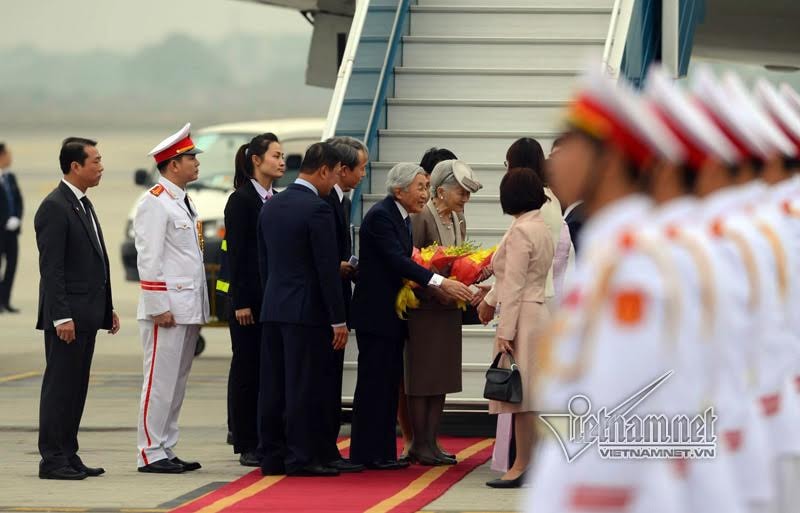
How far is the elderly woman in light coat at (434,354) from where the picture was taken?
29.9 feet

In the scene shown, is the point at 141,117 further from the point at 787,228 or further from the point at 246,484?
the point at 787,228

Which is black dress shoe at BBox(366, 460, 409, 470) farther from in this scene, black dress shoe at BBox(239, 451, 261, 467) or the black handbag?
the black handbag

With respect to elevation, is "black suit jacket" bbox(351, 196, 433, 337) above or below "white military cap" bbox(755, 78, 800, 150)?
below

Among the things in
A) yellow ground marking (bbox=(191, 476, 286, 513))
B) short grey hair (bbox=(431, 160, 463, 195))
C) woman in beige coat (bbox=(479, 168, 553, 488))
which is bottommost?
yellow ground marking (bbox=(191, 476, 286, 513))

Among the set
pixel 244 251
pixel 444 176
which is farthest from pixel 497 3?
pixel 244 251

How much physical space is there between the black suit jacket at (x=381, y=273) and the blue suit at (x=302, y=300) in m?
0.29

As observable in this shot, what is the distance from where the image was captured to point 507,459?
8.55m

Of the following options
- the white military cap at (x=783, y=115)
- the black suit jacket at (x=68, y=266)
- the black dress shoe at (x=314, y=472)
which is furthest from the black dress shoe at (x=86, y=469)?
the white military cap at (x=783, y=115)

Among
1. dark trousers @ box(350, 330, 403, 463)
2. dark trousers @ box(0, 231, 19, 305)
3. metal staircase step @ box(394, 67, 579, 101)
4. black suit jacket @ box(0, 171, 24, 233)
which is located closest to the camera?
dark trousers @ box(350, 330, 403, 463)

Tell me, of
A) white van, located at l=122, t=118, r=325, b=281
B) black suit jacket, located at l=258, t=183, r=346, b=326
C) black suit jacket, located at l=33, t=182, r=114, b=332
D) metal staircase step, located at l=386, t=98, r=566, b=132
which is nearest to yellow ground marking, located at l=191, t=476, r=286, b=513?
black suit jacket, located at l=258, t=183, r=346, b=326

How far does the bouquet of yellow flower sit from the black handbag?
2.33 feet

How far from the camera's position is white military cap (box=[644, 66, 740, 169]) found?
360 centimetres

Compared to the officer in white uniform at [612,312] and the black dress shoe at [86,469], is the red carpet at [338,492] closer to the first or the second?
the black dress shoe at [86,469]

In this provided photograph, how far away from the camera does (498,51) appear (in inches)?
497
